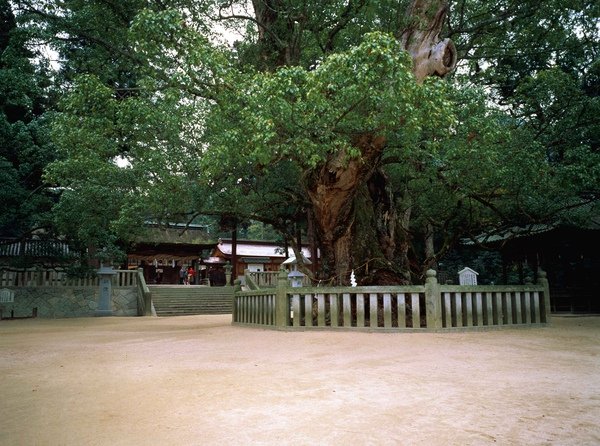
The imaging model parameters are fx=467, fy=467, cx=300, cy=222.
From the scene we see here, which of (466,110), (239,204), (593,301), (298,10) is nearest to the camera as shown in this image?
(466,110)

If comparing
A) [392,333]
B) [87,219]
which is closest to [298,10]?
[392,333]

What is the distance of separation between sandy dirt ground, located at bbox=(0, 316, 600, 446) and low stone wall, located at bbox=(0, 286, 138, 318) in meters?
13.9

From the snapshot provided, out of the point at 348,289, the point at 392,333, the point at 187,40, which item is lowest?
the point at 392,333

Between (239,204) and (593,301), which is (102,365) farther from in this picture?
(593,301)

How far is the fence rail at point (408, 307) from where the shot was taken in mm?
8352

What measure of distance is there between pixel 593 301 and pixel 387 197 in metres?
9.44

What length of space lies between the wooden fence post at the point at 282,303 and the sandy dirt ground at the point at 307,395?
282cm

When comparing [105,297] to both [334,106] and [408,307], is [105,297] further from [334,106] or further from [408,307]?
[334,106]

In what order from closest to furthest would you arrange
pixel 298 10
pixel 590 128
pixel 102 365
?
pixel 102 365, pixel 298 10, pixel 590 128

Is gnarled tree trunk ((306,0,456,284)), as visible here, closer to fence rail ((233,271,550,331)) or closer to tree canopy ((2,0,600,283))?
tree canopy ((2,0,600,283))

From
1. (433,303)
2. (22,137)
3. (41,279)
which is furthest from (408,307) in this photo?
(41,279)

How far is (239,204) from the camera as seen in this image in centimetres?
1314

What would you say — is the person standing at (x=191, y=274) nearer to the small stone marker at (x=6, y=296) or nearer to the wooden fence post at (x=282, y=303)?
the small stone marker at (x=6, y=296)

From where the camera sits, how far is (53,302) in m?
18.9
